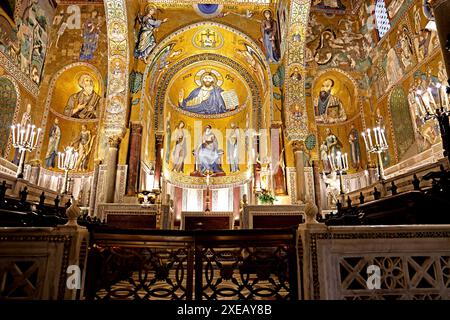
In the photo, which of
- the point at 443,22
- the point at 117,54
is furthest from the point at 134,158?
the point at 443,22

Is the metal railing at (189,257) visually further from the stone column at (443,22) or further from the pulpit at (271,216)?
the pulpit at (271,216)

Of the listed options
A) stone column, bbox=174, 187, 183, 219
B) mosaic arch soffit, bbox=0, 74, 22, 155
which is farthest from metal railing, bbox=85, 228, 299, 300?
stone column, bbox=174, 187, 183, 219

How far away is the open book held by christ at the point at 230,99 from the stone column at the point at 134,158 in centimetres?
583

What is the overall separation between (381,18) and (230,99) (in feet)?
25.6

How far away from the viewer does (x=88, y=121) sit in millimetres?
12312

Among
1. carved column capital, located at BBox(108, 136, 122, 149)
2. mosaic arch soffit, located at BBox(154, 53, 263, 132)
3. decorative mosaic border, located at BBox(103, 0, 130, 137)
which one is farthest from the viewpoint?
mosaic arch soffit, located at BBox(154, 53, 263, 132)

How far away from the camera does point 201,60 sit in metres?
14.6

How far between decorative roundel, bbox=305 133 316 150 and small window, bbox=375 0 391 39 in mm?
5064

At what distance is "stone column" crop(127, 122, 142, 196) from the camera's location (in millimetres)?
10388

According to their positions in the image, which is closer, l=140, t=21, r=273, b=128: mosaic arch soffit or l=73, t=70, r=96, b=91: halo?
l=140, t=21, r=273, b=128: mosaic arch soffit

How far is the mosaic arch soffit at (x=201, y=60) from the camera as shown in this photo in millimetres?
13555

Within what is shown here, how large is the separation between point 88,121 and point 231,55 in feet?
25.2

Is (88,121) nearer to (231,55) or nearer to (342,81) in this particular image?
(231,55)

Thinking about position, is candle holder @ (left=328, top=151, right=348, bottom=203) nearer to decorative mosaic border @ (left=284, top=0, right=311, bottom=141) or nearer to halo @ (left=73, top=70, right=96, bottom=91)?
decorative mosaic border @ (left=284, top=0, right=311, bottom=141)
